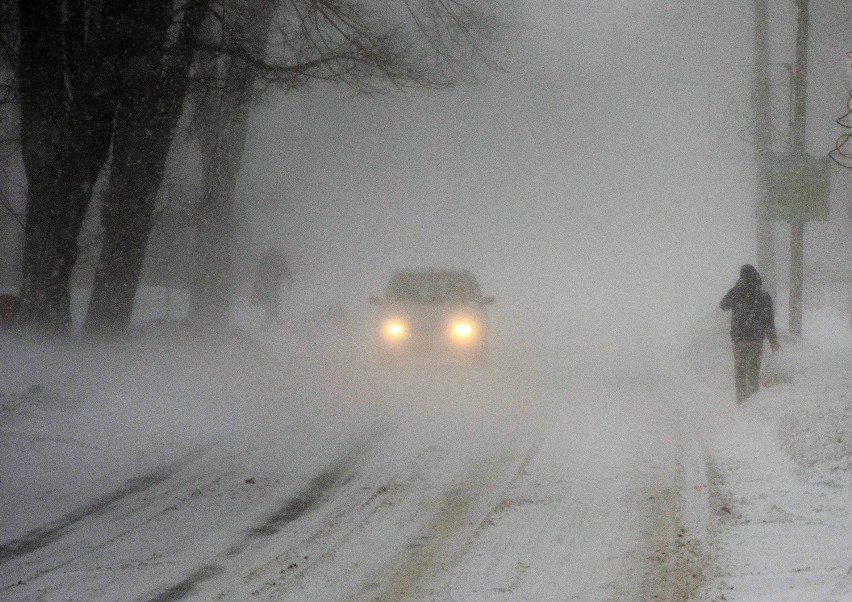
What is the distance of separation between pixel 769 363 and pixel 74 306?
2422cm

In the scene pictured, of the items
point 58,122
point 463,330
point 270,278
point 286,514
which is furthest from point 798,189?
point 270,278

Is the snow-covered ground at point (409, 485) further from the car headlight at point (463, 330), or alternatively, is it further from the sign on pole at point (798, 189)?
the sign on pole at point (798, 189)

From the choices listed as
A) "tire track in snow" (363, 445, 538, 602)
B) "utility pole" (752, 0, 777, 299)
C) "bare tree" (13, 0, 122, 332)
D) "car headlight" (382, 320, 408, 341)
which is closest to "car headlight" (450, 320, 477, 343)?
"car headlight" (382, 320, 408, 341)

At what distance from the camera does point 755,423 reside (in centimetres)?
1187

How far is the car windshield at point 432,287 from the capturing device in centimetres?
1870

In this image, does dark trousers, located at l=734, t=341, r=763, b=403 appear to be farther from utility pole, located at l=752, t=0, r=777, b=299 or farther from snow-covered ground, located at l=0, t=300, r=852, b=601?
utility pole, located at l=752, t=0, r=777, b=299

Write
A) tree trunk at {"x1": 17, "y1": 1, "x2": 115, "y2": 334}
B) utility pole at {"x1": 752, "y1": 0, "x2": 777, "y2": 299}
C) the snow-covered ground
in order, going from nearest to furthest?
the snow-covered ground < tree trunk at {"x1": 17, "y1": 1, "x2": 115, "y2": 334} < utility pole at {"x1": 752, "y1": 0, "x2": 777, "y2": 299}

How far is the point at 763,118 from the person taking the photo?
65.2 feet

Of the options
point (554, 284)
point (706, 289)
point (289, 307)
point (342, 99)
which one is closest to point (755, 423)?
point (342, 99)

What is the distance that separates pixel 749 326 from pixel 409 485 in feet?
20.7

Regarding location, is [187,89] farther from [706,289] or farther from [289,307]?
[706,289]

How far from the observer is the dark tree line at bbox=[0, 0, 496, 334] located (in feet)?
45.3

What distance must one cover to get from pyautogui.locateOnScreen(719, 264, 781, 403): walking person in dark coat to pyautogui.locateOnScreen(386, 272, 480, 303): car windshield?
605 cm

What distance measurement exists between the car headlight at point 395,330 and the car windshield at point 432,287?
0.70 m
